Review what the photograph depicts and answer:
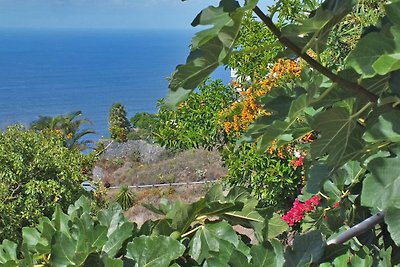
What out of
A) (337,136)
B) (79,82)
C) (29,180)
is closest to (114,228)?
(337,136)

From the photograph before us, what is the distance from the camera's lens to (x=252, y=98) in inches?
223

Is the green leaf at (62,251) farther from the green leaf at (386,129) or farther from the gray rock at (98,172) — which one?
the gray rock at (98,172)

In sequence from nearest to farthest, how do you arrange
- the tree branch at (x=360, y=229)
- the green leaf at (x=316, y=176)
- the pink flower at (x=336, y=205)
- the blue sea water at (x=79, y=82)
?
the green leaf at (x=316, y=176)
the tree branch at (x=360, y=229)
the pink flower at (x=336, y=205)
the blue sea water at (x=79, y=82)

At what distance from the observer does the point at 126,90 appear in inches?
4542

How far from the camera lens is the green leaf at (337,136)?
2.69 ft

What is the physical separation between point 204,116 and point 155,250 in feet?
17.1

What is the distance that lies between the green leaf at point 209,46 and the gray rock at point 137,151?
22.4 metres

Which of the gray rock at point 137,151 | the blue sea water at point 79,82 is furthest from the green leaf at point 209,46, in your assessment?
the blue sea water at point 79,82

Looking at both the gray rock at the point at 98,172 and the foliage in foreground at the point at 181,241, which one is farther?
the gray rock at the point at 98,172

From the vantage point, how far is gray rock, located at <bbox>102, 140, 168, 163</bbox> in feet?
76.9

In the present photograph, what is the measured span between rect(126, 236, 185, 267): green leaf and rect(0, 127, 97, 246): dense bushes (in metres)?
6.70

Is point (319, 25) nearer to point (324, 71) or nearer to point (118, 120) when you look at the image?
point (324, 71)

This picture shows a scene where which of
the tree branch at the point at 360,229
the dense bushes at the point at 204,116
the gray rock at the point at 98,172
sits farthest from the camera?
the gray rock at the point at 98,172

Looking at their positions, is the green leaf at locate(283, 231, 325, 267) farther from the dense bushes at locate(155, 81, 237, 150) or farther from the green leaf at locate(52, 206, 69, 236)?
the dense bushes at locate(155, 81, 237, 150)
